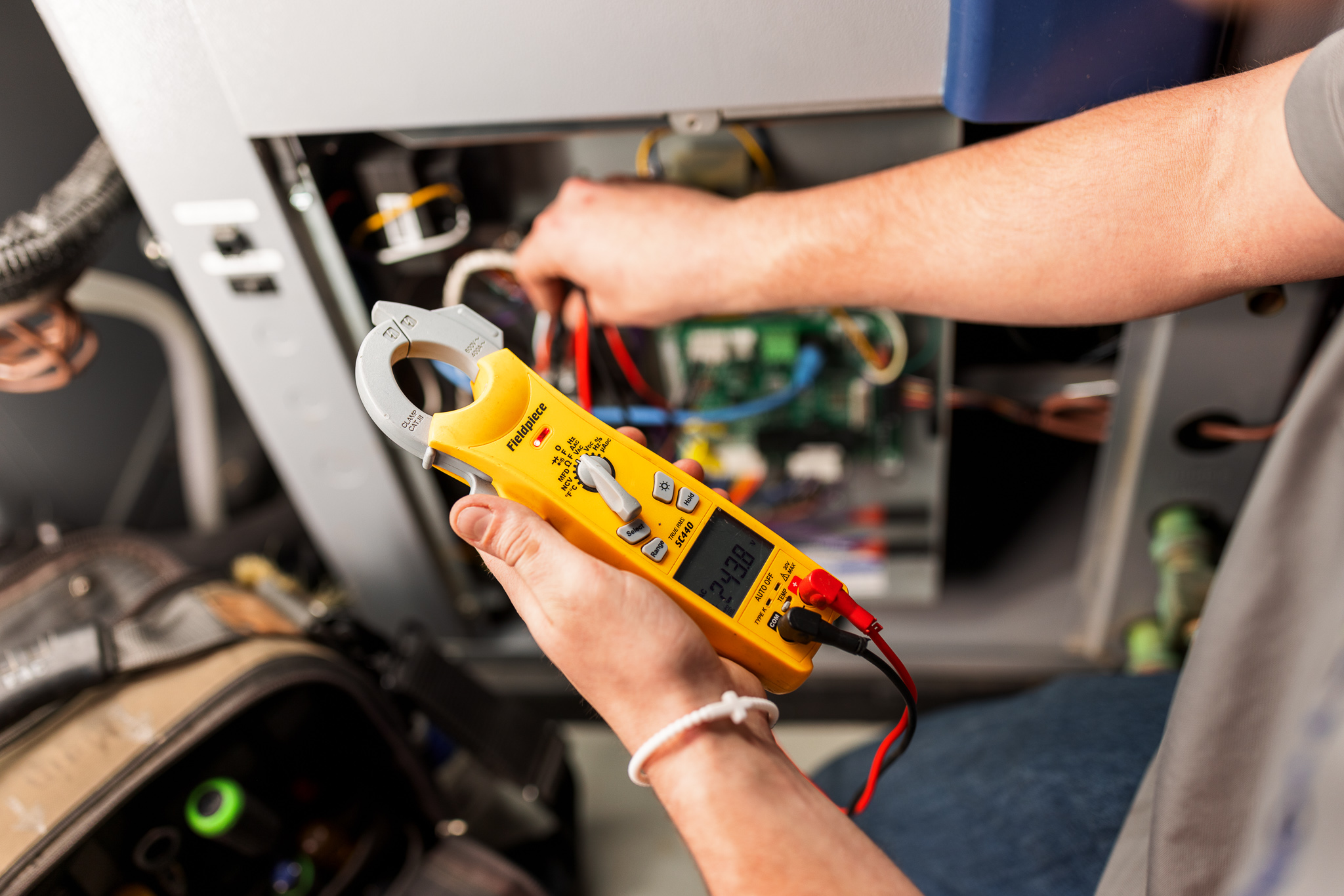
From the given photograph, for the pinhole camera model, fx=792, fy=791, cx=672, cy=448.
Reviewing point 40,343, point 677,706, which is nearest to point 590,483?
point 677,706

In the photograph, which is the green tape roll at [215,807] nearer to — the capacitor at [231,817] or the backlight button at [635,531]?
the capacitor at [231,817]

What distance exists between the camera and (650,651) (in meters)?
0.43

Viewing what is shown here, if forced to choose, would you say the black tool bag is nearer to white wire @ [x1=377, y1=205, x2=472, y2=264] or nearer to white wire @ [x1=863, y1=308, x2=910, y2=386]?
white wire @ [x1=377, y1=205, x2=472, y2=264]

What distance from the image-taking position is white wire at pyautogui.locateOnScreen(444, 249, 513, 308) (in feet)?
2.56

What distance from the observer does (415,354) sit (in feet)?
1.69

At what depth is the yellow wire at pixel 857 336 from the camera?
2.85 ft

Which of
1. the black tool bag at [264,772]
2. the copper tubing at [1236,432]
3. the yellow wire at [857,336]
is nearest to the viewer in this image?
the black tool bag at [264,772]

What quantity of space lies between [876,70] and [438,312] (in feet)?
1.18

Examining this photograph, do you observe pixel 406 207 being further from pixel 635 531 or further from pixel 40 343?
pixel 635 531

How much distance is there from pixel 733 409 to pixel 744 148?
30 centimetres

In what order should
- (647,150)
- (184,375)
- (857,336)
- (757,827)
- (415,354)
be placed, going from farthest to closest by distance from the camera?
(184,375)
(857,336)
(647,150)
(415,354)
(757,827)

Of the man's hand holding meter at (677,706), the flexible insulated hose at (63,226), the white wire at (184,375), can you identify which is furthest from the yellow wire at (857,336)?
the white wire at (184,375)

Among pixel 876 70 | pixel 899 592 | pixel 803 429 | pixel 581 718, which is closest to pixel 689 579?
pixel 876 70

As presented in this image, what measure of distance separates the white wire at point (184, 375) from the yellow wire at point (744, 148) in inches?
23.4
